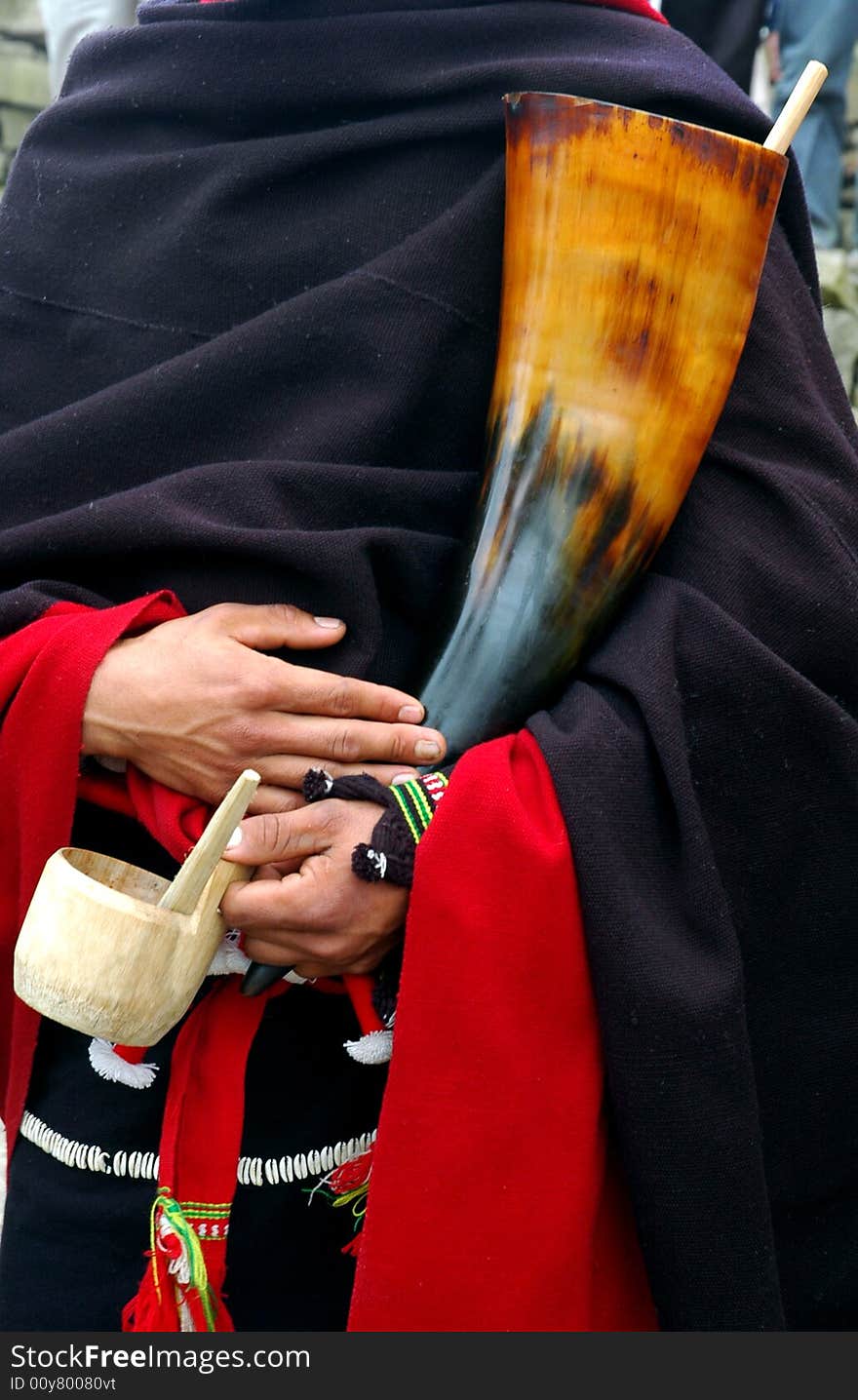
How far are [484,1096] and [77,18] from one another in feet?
14.7

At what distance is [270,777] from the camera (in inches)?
50.0

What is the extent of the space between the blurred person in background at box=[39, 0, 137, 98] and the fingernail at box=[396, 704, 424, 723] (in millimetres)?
3775

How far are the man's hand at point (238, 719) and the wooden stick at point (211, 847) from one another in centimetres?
12

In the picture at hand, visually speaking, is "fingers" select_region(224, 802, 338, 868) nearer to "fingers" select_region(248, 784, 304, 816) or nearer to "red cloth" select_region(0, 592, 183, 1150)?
"fingers" select_region(248, 784, 304, 816)

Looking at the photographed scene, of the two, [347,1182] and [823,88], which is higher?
[823,88]

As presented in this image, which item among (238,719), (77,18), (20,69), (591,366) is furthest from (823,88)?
(238,719)

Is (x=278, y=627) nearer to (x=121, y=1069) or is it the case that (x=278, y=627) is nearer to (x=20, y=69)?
(x=121, y=1069)

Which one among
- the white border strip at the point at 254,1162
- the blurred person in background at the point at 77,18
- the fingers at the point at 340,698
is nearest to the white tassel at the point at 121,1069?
the white border strip at the point at 254,1162

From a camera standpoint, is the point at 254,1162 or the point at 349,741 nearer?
the point at 349,741

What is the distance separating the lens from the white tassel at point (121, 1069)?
1392 mm

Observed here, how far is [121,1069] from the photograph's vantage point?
54.9 inches

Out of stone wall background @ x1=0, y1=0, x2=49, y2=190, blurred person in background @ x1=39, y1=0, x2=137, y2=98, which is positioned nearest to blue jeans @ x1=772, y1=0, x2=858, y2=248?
blurred person in background @ x1=39, y1=0, x2=137, y2=98

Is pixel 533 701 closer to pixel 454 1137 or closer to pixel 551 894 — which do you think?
pixel 551 894

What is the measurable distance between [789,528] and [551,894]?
1.49 feet
